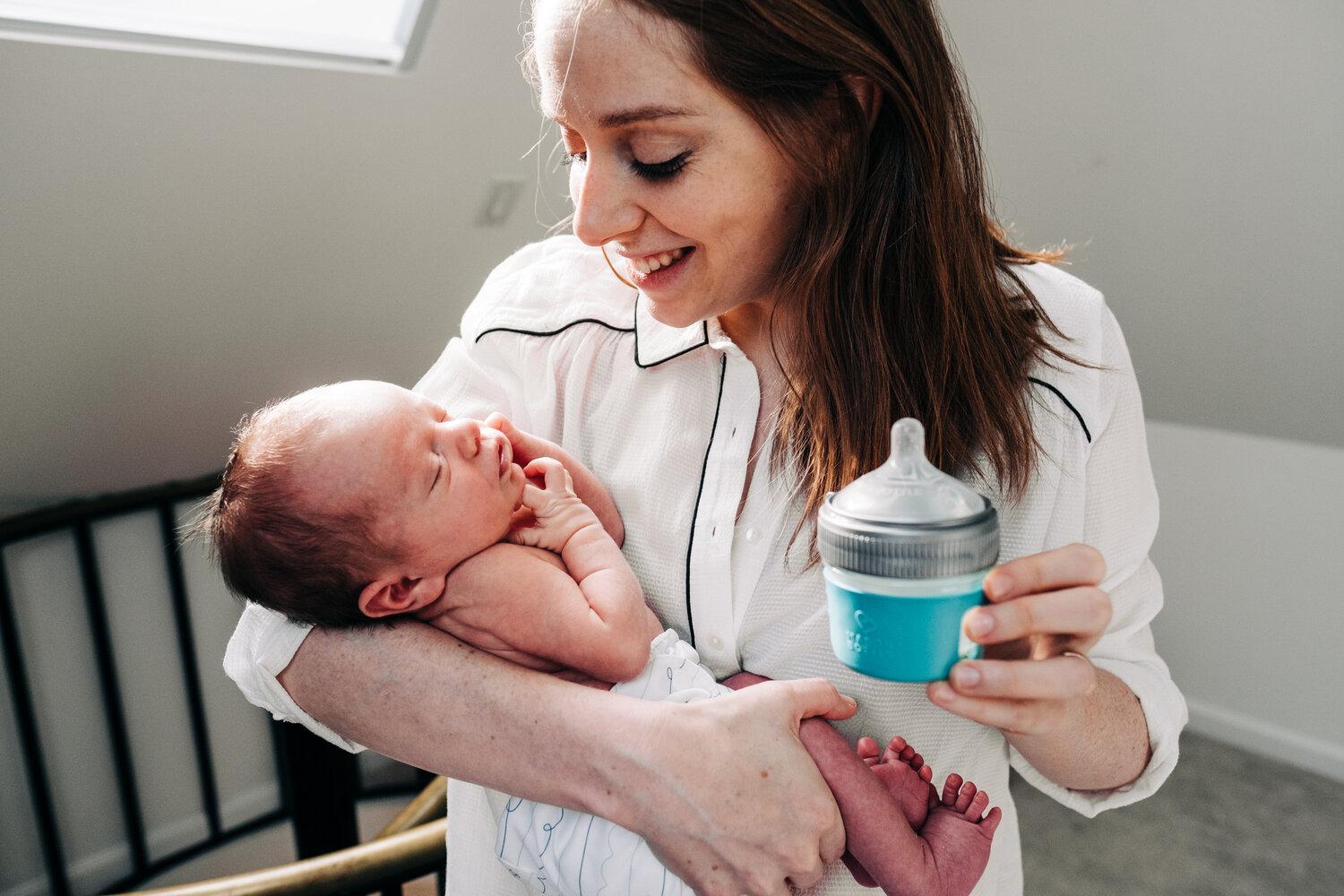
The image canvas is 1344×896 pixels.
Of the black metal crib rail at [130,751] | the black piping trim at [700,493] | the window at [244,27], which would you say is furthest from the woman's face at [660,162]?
the black metal crib rail at [130,751]

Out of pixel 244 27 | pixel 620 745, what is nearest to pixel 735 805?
pixel 620 745

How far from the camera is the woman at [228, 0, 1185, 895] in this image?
3.25 feet

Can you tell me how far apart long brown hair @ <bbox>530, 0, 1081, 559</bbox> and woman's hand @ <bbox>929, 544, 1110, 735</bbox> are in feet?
0.84

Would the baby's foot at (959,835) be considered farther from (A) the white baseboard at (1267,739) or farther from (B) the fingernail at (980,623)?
(A) the white baseboard at (1267,739)

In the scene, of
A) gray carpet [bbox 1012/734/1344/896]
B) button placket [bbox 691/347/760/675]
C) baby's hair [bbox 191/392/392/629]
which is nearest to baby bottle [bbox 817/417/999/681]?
button placket [bbox 691/347/760/675]

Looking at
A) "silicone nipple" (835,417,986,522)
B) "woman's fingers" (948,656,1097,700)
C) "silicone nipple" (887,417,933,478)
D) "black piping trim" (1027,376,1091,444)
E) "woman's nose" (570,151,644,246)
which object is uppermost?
"woman's nose" (570,151,644,246)

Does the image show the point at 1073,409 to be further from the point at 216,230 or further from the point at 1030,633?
the point at 216,230

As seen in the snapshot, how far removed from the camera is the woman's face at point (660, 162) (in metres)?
0.99

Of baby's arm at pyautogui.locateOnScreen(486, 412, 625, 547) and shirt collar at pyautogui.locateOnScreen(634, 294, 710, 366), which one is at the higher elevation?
shirt collar at pyautogui.locateOnScreen(634, 294, 710, 366)

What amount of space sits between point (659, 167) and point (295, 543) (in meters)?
0.55

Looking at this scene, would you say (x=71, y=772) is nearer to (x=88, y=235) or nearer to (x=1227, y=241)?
(x=88, y=235)

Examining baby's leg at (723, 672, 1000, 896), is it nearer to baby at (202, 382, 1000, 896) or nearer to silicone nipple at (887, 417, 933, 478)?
baby at (202, 382, 1000, 896)

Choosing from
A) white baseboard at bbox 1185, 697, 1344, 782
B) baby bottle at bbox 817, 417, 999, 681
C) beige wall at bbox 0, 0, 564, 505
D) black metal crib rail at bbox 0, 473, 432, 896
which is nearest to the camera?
baby bottle at bbox 817, 417, 999, 681

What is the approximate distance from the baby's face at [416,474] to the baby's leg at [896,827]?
1.39 ft
